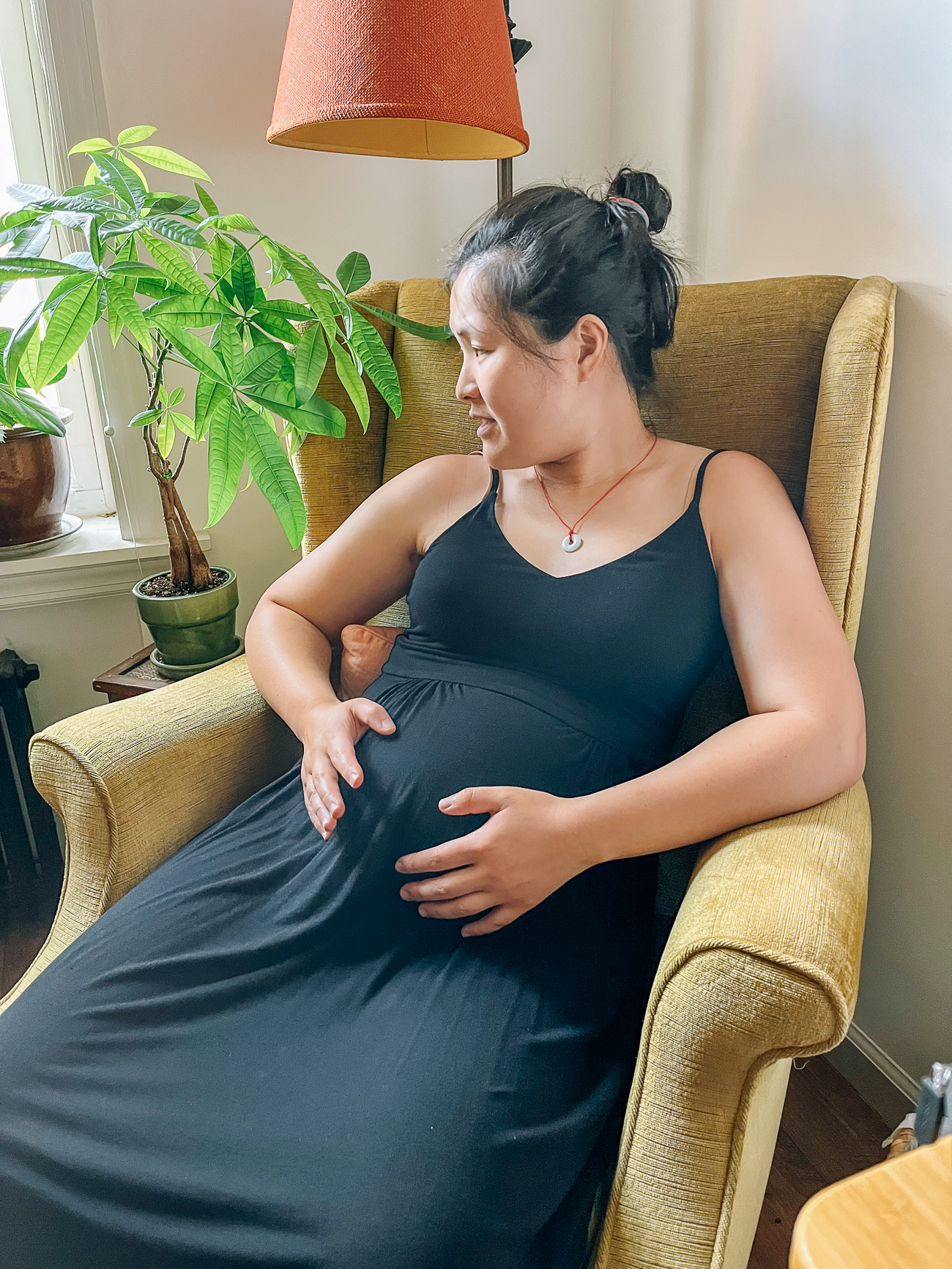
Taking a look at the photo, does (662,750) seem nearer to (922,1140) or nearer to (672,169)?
(922,1140)

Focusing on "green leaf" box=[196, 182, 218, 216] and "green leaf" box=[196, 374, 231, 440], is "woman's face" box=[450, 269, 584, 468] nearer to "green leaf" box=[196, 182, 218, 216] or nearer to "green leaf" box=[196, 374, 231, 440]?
"green leaf" box=[196, 374, 231, 440]

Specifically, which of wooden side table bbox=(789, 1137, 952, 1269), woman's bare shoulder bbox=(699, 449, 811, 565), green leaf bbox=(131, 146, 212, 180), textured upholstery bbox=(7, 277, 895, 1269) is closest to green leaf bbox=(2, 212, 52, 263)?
green leaf bbox=(131, 146, 212, 180)

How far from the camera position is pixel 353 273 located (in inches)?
48.9

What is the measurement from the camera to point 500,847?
834 mm

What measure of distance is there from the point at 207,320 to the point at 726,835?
772 millimetres

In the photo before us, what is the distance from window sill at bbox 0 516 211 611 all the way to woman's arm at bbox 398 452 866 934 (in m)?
1.12

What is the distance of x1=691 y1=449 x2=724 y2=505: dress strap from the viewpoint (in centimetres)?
98

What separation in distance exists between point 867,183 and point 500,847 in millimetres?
902

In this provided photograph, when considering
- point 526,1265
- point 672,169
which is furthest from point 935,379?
point 526,1265

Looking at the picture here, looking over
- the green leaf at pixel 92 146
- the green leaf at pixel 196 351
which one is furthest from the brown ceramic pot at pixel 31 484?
the green leaf at pixel 196 351

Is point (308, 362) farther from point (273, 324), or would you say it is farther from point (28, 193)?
point (28, 193)

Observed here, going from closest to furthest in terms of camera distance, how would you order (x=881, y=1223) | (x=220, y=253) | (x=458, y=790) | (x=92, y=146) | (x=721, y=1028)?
(x=881, y=1223)
(x=721, y=1028)
(x=458, y=790)
(x=220, y=253)
(x=92, y=146)

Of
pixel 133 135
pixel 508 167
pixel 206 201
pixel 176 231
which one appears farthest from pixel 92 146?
pixel 508 167

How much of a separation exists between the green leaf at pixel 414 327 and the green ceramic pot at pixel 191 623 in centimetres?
50
